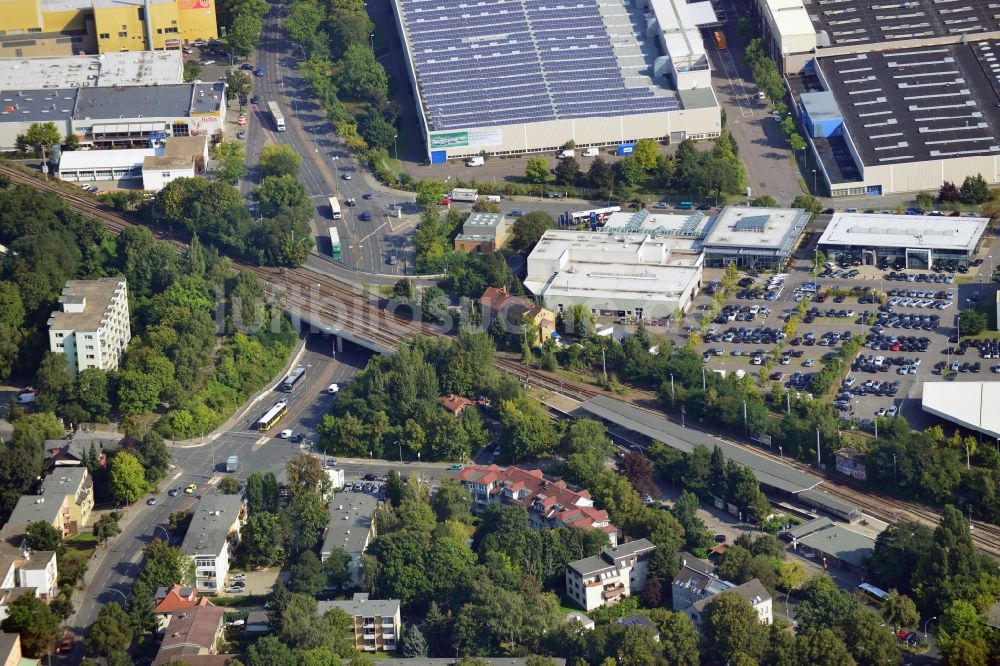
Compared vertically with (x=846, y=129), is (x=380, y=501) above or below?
below

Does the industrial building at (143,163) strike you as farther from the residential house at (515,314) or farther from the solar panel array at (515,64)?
the residential house at (515,314)

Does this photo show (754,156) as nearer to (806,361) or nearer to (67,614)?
(806,361)

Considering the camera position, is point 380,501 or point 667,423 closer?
point 380,501

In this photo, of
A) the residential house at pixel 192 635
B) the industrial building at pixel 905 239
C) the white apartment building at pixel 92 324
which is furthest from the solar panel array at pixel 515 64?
the residential house at pixel 192 635

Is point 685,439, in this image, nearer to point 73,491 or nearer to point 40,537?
point 73,491

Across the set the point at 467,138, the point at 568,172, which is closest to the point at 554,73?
the point at 467,138

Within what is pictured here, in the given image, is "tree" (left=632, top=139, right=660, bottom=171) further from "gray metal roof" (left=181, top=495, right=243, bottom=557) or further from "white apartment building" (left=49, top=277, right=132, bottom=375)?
"gray metal roof" (left=181, top=495, right=243, bottom=557)

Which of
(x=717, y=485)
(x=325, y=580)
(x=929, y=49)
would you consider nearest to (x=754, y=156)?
(x=929, y=49)
